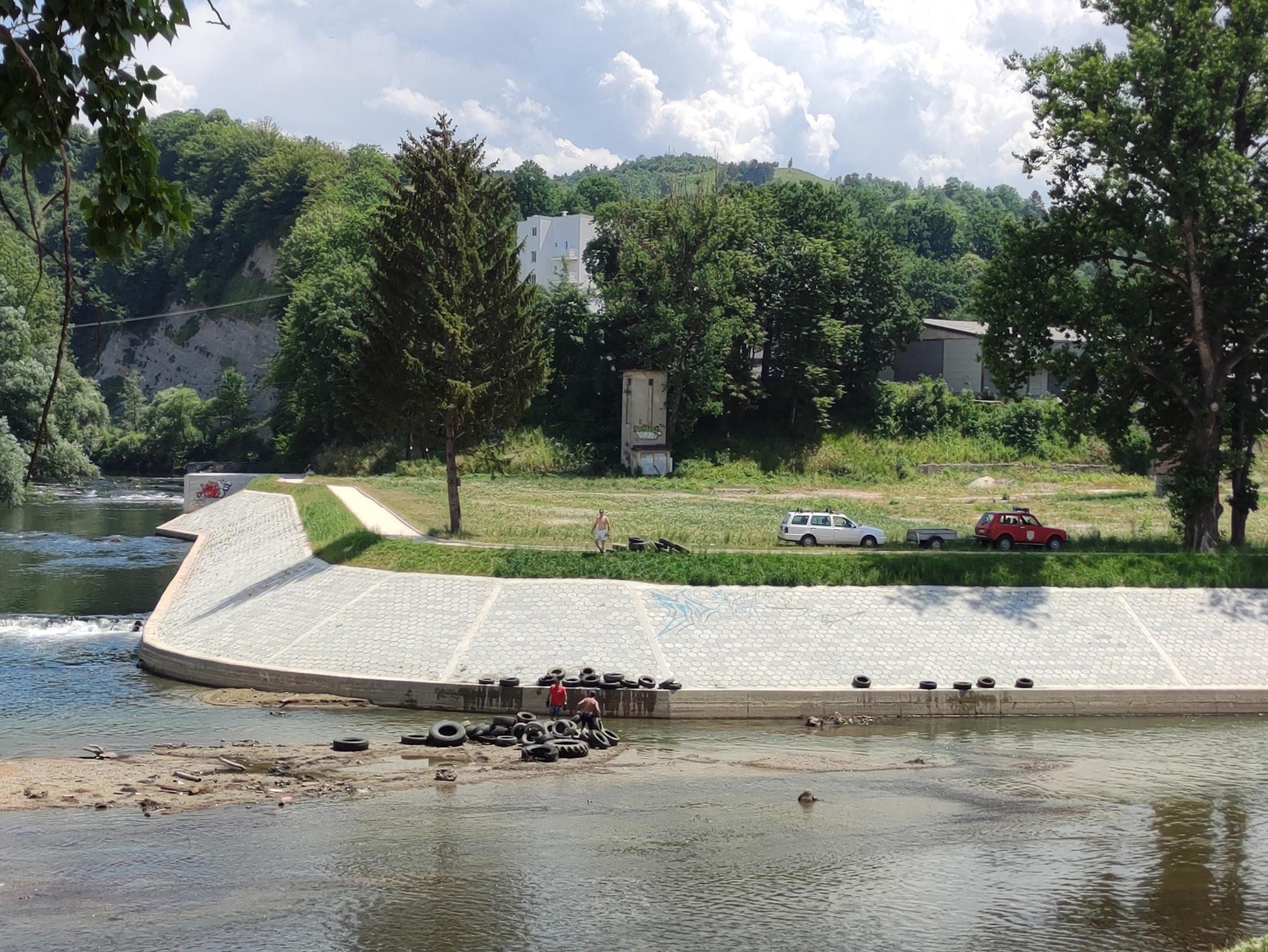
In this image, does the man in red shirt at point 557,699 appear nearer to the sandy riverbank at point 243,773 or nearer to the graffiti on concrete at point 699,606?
the sandy riverbank at point 243,773

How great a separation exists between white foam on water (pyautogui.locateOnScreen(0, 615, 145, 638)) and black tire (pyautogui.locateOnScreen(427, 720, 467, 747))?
16976 mm

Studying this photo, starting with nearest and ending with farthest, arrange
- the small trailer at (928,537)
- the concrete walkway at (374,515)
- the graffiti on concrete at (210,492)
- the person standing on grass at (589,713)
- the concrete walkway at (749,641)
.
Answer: the person standing on grass at (589,713) → the concrete walkway at (749,641) → the concrete walkway at (374,515) → the small trailer at (928,537) → the graffiti on concrete at (210,492)

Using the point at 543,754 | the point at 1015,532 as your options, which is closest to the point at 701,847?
the point at 543,754

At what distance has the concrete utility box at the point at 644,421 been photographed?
78.3 metres

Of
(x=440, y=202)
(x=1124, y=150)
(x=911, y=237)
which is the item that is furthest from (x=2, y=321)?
(x=911, y=237)

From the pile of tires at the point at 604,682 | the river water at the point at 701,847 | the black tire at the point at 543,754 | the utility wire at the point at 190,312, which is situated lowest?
the river water at the point at 701,847

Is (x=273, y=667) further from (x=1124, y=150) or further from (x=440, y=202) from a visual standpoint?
(x=1124, y=150)

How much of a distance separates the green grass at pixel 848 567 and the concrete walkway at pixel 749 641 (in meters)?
0.47

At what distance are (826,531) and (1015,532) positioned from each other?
7.00 m

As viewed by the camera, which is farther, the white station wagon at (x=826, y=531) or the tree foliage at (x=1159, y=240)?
the white station wagon at (x=826, y=531)

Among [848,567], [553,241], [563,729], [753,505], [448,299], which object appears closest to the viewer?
[563,729]

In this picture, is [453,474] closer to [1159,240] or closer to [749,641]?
[749,641]

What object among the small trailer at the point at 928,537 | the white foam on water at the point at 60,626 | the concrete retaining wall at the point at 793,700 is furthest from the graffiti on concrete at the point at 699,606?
the white foam on water at the point at 60,626

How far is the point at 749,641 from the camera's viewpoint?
33.5 meters
